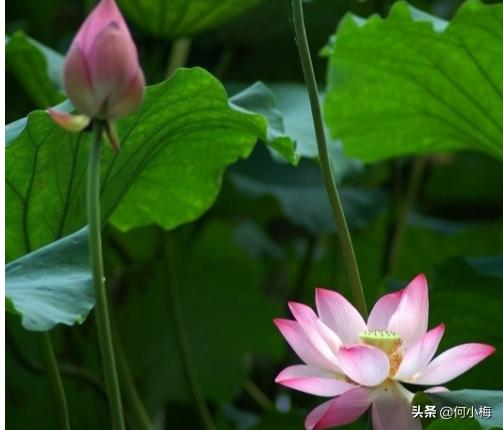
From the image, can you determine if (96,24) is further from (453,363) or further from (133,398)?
(133,398)

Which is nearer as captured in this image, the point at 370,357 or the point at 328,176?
the point at 370,357

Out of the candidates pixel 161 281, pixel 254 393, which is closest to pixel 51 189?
pixel 161 281

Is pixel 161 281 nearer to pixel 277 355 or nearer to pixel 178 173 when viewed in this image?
pixel 277 355

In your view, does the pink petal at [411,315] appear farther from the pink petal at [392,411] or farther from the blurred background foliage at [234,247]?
the blurred background foliage at [234,247]

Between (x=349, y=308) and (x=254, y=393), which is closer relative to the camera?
(x=349, y=308)

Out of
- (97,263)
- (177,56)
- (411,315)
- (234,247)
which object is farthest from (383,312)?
(234,247)

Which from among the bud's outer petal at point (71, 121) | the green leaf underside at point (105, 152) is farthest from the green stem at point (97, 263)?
the green leaf underside at point (105, 152)
